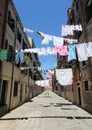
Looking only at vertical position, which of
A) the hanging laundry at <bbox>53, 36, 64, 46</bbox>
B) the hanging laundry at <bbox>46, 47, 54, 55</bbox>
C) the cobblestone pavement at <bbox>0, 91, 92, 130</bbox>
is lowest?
the cobblestone pavement at <bbox>0, 91, 92, 130</bbox>

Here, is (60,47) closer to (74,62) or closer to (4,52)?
(4,52)

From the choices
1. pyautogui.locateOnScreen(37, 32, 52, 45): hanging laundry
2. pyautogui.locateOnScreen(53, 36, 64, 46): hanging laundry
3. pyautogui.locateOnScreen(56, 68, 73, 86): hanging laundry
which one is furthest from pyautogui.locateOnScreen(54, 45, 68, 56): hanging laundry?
pyautogui.locateOnScreen(56, 68, 73, 86): hanging laundry

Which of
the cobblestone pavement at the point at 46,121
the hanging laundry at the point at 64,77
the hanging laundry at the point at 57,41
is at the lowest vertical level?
the cobblestone pavement at the point at 46,121

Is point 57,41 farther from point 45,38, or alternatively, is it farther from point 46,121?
point 46,121

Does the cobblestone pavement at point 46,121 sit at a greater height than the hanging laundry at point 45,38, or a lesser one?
lesser

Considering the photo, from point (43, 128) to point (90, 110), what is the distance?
21.7ft

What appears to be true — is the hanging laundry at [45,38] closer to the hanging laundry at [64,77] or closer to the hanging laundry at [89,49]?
the hanging laundry at [89,49]

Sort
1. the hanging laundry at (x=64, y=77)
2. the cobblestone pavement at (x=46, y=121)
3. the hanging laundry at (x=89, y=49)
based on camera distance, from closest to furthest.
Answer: the cobblestone pavement at (x=46, y=121)
the hanging laundry at (x=89, y=49)
the hanging laundry at (x=64, y=77)

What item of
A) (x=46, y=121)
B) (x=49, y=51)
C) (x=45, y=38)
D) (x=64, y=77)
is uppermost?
(x=45, y=38)

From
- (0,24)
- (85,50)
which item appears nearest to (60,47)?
(85,50)

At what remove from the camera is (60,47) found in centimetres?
1070

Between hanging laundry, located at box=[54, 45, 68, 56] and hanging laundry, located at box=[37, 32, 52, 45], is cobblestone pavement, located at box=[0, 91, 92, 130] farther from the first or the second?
hanging laundry, located at box=[37, 32, 52, 45]

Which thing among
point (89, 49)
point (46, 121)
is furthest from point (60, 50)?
point (46, 121)

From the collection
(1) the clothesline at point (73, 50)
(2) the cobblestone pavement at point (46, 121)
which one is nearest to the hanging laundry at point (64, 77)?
(2) the cobblestone pavement at point (46, 121)
